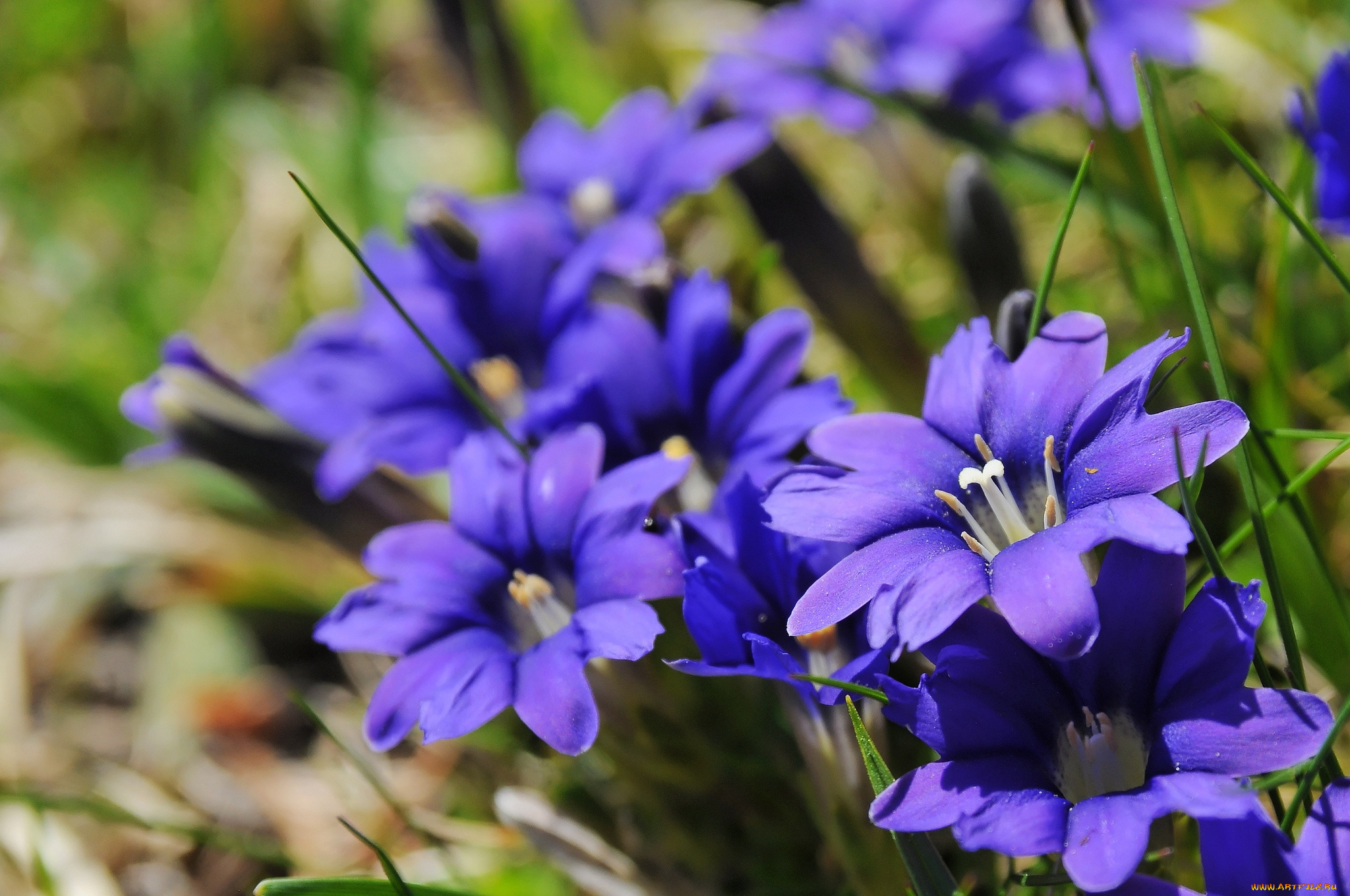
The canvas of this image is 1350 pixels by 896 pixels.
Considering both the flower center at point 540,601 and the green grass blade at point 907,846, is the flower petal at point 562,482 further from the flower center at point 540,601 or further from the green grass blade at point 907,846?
the green grass blade at point 907,846

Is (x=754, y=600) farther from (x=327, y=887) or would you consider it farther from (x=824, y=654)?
(x=327, y=887)

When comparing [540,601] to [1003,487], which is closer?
[1003,487]

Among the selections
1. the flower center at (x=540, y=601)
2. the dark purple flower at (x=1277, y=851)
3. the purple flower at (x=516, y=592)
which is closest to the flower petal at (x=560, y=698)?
the purple flower at (x=516, y=592)

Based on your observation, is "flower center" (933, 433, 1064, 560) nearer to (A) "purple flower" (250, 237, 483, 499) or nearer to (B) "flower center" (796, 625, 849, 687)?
(B) "flower center" (796, 625, 849, 687)

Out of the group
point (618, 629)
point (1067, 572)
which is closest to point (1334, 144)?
point (1067, 572)

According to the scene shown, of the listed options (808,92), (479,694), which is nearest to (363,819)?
(479,694)

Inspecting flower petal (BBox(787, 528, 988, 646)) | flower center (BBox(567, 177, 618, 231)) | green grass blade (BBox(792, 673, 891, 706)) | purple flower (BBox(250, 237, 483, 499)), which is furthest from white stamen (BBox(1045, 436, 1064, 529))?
flower center (BBox(567, 177, 618, 231))

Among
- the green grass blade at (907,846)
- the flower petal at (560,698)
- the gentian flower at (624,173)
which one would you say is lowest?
the green grass blade at (907,846)
